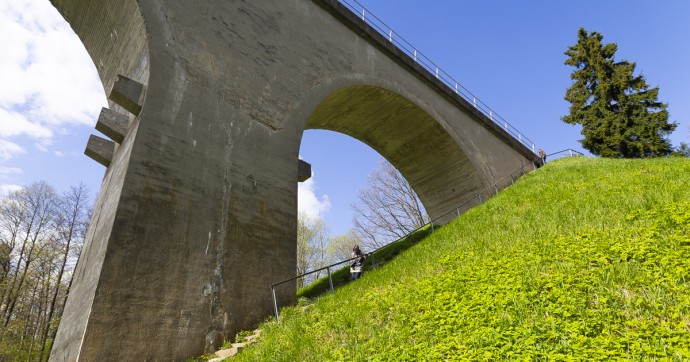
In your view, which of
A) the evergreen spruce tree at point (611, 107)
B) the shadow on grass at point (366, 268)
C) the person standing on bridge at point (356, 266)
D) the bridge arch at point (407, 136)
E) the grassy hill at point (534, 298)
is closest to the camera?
the grassy hill at point (534, 298)

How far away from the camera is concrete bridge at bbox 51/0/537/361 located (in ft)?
20.2

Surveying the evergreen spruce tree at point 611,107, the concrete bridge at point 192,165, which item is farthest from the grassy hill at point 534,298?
the evergreen spruce tree at point 611,107

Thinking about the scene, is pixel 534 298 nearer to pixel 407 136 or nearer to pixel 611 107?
pixel 407 136

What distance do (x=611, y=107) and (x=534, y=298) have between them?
73.6ft

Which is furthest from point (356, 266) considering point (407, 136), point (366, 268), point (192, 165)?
point (407, 136)

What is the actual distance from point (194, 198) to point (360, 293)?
348 centimetres

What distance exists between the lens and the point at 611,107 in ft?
73.2

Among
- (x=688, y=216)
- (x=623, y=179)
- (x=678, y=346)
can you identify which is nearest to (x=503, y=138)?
(x=623, y=179)

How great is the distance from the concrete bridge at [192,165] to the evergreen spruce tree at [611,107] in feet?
55.9

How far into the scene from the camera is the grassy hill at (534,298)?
3.74 meters

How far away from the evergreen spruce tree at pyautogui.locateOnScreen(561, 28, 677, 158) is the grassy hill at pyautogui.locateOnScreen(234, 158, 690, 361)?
1503cm

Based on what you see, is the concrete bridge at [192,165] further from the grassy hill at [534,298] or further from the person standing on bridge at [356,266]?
the person standing on bridge at [356,266]

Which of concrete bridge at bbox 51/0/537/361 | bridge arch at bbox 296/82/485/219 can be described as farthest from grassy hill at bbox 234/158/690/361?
bridge arch at bbox 296/82/485/219

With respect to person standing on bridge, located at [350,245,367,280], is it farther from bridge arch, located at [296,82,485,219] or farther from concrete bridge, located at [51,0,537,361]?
bridge arch, located at [296,82,485,219]
